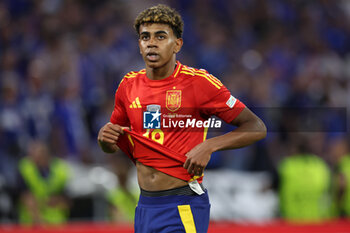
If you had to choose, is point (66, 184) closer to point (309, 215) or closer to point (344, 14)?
point (309, 215)

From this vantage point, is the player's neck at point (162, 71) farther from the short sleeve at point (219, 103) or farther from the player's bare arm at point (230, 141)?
the player's bare arm at point (230, 141)

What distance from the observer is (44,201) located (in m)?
7.98

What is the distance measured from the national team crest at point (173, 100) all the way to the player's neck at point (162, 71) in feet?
0.42

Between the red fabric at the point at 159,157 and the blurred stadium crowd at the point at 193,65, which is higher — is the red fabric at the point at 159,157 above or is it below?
below

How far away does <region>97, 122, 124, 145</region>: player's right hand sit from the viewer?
3666mm

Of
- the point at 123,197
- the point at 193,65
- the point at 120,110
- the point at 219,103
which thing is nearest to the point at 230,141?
the point at 219,103

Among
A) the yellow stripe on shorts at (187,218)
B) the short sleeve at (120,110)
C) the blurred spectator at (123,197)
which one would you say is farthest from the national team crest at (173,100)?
the blurred spectator at (123,197)

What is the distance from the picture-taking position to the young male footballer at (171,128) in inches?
141

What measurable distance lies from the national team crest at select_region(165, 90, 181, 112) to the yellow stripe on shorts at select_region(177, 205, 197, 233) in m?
0.58

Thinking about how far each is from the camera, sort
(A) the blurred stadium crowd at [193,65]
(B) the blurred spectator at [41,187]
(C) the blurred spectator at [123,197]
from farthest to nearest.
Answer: (A) the blurred stadium crowd at [193,65] < (B) the blurred spectator at [41,187] < (C) the blurred spectator at [123,197]

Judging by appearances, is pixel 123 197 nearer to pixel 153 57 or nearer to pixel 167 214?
pixel 167 214

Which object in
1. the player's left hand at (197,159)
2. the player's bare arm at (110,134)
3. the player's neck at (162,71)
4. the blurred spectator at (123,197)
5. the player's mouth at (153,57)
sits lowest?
the blurred spectator at (123,197)

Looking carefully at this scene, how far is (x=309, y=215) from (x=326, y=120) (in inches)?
89.4

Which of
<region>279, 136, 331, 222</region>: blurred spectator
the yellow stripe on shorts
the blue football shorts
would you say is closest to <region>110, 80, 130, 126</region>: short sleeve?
the blue football shorts
